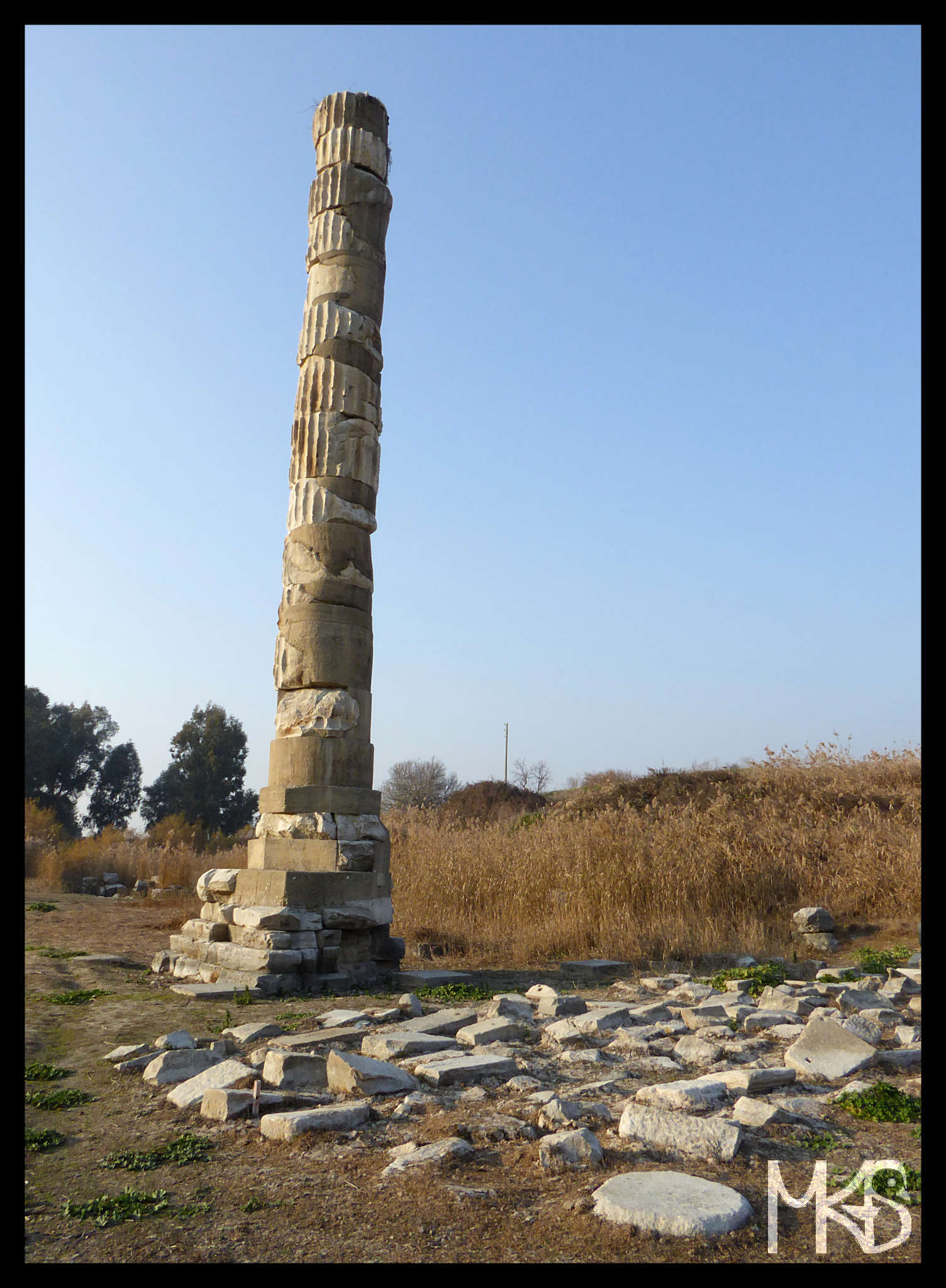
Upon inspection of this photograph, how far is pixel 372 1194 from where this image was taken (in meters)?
2.87

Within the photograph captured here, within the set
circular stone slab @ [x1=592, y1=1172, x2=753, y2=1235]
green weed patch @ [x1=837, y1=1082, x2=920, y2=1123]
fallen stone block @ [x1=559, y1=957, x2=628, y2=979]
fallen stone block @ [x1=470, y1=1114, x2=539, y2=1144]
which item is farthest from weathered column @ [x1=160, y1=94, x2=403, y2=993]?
circular stone slab @ [x1=592, y1=1172, x2=753, y2=1235]

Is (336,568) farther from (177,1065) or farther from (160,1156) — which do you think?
(160,1156)

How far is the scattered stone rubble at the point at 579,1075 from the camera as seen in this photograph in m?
3.14

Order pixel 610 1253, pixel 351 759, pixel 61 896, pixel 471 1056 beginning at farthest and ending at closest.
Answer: pixel 61 896, pixel 351 759, pixel 471 1056, pixel 610 1253

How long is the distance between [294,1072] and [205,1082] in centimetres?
41

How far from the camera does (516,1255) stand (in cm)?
246

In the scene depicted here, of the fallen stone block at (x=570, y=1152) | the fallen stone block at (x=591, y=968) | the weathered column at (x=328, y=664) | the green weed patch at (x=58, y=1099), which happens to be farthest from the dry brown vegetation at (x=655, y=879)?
the fallen stone block at (x=570, y=1152)

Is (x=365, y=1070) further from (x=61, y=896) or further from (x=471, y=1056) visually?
(x=61, y=896)

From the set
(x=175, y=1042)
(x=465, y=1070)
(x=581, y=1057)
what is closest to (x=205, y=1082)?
(x=175, y=1042)

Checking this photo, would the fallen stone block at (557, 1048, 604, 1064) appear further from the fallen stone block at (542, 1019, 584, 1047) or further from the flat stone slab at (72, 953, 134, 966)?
the flat stone slab at (72, 953, 134, 966)

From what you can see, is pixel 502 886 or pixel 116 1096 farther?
pixel 502 886

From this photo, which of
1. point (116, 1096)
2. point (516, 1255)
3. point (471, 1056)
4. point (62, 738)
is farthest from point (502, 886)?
point (62, 738)

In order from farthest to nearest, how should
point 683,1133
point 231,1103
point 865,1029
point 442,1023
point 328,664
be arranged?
point 328,664 → point 442,1023 → point 865,1029 → point 231,1103 → point 683,1133
